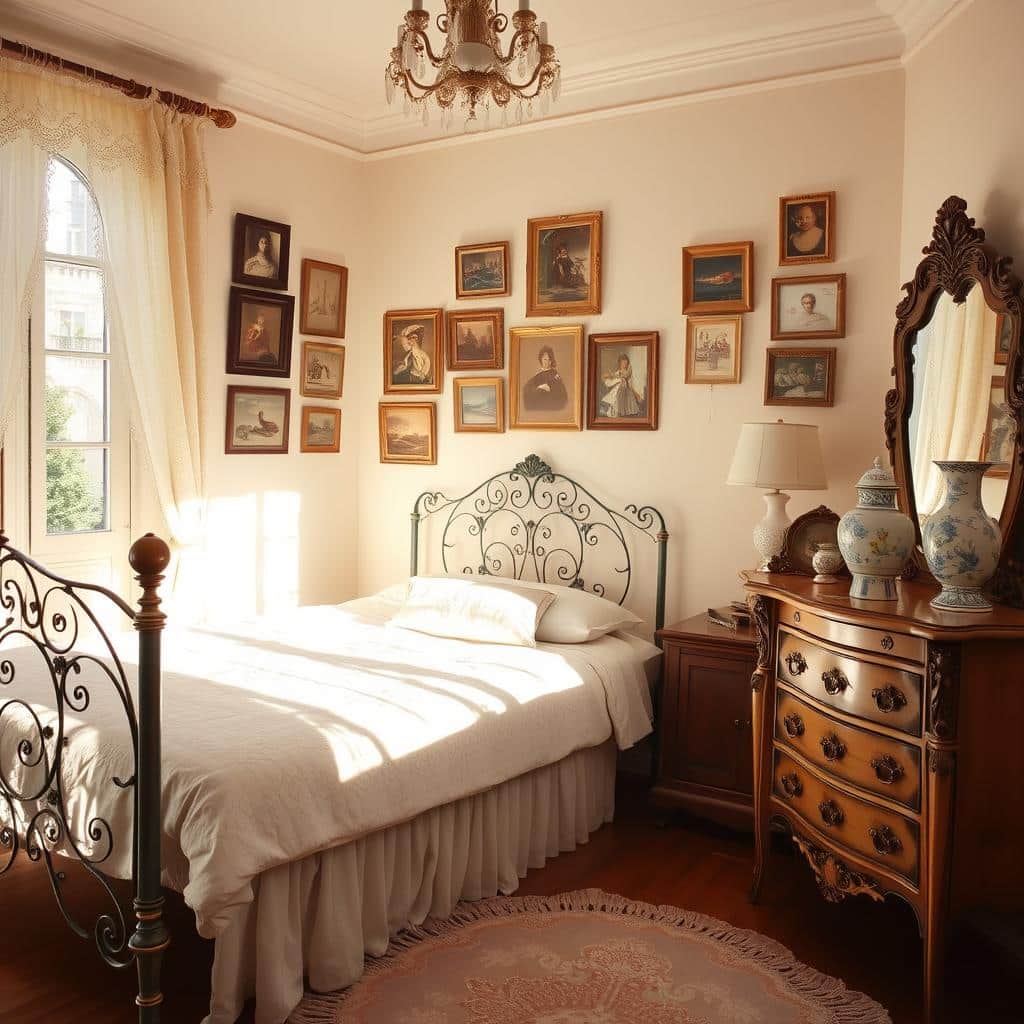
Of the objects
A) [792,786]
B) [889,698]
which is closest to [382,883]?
[792,786]

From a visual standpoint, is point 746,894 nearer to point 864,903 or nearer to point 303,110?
point 864,903

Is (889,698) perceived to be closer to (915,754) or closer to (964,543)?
(915,754)

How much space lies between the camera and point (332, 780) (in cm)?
267

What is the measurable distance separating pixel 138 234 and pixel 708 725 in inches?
118

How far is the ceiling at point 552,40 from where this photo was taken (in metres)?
3.81

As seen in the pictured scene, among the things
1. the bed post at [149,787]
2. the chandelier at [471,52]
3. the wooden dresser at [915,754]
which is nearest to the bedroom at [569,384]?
the wooden dresser at [915,754]

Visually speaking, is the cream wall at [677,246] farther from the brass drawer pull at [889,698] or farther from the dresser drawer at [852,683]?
the brass drawer pull at [889,698]

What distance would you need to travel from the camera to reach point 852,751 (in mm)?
2812

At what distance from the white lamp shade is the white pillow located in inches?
37.8

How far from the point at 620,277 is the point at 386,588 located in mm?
1888

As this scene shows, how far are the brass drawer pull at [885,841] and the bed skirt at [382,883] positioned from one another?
118 cm

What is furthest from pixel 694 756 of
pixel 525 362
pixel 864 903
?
pixel 525 362

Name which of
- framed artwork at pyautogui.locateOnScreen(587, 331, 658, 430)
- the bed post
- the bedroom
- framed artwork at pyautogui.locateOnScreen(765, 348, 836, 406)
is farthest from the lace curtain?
framed artwork at pyautogui.locateOnScreen(765, 348, 836, 406)

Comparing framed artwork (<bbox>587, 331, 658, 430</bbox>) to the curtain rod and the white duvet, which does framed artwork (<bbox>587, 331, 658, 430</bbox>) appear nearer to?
the white duvet
